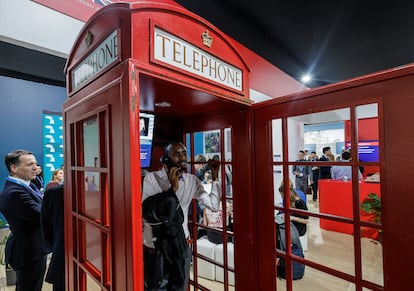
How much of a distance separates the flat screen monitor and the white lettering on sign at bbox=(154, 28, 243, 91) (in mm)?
858

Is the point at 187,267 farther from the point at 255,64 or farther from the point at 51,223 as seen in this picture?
the point at 255,64

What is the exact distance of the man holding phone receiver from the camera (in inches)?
63.9

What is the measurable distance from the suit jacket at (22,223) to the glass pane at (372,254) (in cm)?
249

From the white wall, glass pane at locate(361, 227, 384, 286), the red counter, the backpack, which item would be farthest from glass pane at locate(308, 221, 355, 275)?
the white wall

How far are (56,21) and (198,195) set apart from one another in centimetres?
185

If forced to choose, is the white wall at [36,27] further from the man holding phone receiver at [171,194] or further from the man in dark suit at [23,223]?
the man holding phone receiver at [171,194]

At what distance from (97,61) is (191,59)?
1.53 ft

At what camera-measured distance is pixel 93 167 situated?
3.79 feet

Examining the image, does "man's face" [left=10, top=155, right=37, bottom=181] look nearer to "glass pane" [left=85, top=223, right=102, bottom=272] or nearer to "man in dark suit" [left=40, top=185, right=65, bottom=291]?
"man in dark suit" [left=40, top=185, right=65, bottom=291]

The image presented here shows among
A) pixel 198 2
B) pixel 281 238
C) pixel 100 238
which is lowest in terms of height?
pixel 281 238

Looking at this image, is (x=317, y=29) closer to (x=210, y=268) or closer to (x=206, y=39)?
(x=206, y=39)

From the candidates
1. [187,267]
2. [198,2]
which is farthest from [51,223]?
[198,2]

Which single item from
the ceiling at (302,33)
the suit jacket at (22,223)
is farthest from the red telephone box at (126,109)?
the ceiling at (302,33)

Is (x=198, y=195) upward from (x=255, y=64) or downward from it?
downward
